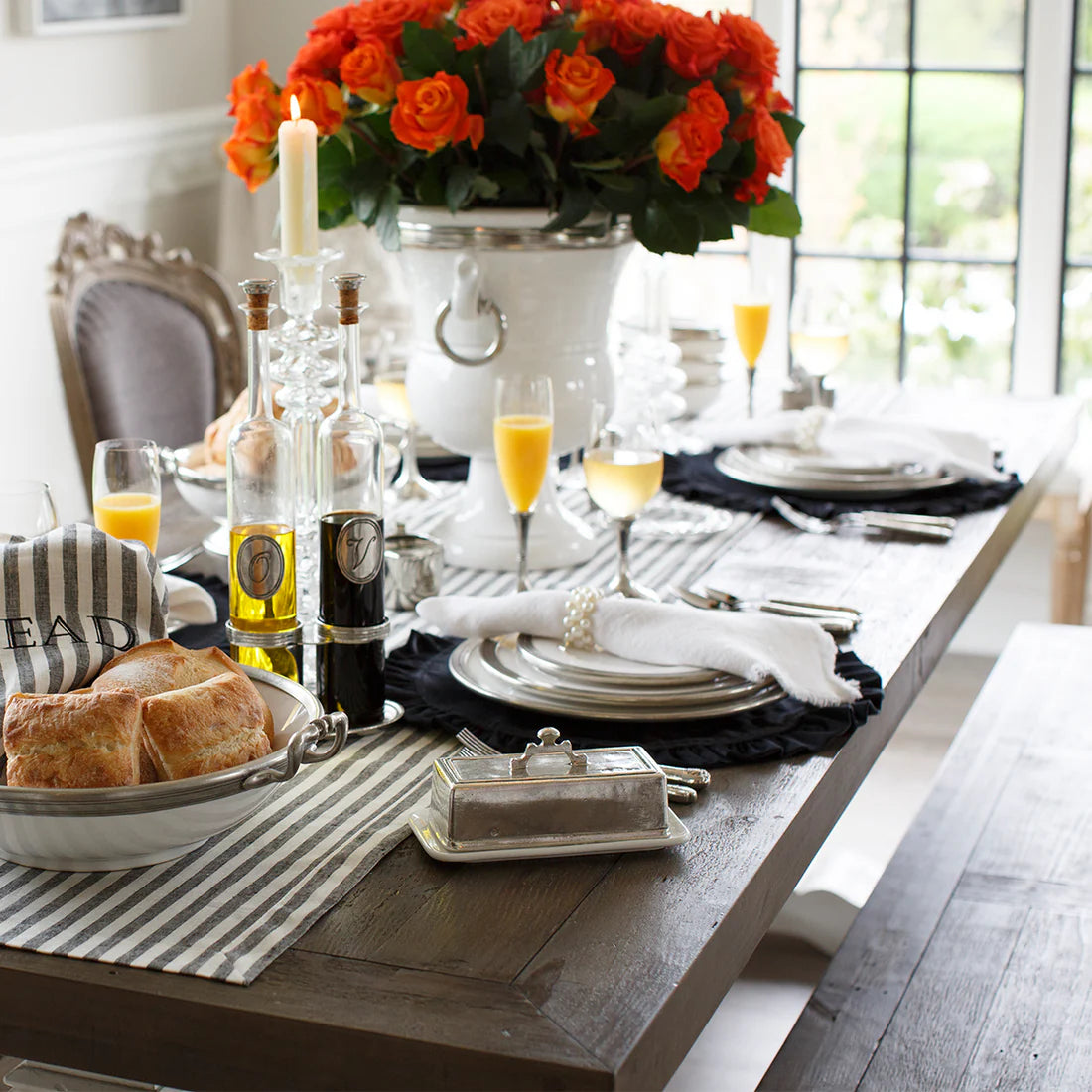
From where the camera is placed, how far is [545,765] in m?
1.00

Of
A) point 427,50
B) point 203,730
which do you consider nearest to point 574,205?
point 427,50

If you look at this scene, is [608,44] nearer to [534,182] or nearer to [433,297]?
[534,182]

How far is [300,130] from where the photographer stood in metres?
1.27

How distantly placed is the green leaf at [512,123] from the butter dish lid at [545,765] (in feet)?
2.30

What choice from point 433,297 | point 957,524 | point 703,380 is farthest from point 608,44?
point 703,380

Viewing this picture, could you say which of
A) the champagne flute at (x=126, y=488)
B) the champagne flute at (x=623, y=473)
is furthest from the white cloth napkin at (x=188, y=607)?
the champagne flute at (x=623, y=473)

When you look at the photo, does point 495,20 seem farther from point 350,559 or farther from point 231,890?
point 231,890

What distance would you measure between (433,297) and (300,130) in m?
0.39

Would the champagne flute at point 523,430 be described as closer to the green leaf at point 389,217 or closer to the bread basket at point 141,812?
the green leaf at point 389,217

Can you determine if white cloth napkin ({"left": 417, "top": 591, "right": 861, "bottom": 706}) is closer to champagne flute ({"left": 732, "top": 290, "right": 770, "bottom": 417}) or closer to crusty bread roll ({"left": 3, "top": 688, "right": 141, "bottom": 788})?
crusty bread roll ({"left": 3, "top": 688, "right": 141, "bottom": 788})

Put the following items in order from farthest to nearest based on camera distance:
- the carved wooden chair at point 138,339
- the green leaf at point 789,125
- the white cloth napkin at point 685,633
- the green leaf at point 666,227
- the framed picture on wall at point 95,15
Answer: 1. the framed picture on wall at point 95,15
2. the carved wooden chair at point 138,339
3. the green leaf at point 789,125
4. the green leaf at point 666,227
5. the white cloth napkin at point 685,633

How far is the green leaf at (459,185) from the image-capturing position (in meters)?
1.50

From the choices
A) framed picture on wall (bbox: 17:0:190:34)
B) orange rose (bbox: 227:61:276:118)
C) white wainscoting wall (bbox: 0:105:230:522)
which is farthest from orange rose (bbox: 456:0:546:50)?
framed picture on wall (bbox: 17:0:190:34)

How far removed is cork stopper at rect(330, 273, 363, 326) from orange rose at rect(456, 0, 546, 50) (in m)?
0.42
